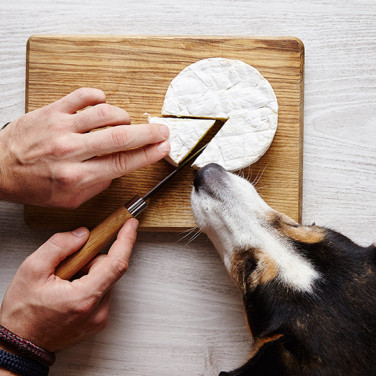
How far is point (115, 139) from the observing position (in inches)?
50.6

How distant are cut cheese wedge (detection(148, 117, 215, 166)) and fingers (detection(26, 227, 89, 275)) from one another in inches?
15.9

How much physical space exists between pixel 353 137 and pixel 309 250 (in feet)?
2.06

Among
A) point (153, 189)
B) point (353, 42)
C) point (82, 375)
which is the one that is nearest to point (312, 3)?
point (353, 42)

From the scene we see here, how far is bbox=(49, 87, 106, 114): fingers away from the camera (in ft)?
4.51

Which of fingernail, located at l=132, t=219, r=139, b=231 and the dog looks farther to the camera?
fingernail, located at l=132, t=219, r=139, b=231

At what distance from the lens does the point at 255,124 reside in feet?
4.69

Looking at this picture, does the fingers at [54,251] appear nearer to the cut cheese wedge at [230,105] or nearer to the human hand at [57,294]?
the human hand at [57,294]

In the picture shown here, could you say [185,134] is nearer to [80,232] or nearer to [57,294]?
[80,232]

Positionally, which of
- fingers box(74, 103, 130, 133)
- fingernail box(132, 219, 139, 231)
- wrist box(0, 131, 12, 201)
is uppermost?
fingers box(74, 103, 130, 133)

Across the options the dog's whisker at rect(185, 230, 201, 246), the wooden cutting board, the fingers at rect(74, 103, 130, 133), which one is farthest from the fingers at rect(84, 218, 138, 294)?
the fingers at rect(74, 103, 130, 133)

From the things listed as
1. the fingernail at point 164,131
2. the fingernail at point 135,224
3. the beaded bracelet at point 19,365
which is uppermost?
the fingernail at point 164,131

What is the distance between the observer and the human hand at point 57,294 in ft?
4.36

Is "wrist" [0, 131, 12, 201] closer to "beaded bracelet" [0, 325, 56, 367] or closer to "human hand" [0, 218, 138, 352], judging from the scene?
"human hand" [0, 218, 138, 352]

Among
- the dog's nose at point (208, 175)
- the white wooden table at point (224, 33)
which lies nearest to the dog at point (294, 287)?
the dog's nose at point (208, 175)
